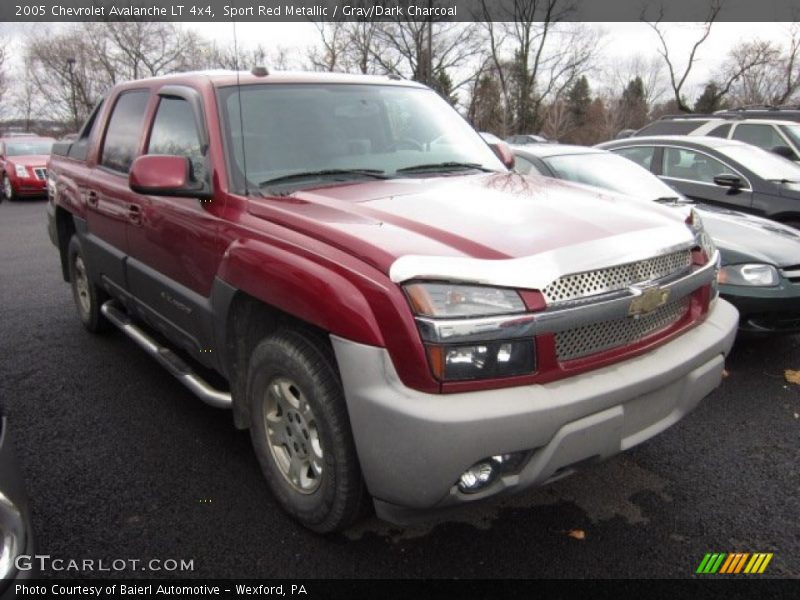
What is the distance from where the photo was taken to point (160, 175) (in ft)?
8.71

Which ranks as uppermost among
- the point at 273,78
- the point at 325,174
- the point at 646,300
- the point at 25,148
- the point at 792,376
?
the point at 273,78

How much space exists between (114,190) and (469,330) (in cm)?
279

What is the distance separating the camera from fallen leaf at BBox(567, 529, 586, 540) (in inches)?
98.4

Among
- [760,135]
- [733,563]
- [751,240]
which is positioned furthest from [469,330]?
[760,135]

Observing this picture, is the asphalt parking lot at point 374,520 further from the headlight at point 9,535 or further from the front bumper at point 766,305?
the headlight at point 9,535

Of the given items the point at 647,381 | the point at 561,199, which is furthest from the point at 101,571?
the point at 561,199

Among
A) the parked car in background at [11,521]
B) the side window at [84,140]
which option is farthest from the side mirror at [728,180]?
the parked car in background at [11,521]

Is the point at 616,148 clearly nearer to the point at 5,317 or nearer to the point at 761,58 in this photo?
the point at 5,317

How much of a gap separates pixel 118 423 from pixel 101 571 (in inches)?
50.3

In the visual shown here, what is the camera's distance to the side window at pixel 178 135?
9.86ft

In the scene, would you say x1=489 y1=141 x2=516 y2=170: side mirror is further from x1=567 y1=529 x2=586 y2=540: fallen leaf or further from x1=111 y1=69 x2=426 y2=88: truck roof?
x1=567 y1=529 x2=586 y2=540: fallen leaf

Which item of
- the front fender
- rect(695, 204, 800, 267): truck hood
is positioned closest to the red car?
the front fender

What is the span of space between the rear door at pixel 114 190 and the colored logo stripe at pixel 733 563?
10.8 feet

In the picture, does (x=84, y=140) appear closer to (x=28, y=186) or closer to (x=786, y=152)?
(x=786, y=152)
